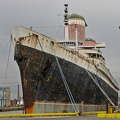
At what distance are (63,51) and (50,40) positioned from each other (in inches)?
65.8

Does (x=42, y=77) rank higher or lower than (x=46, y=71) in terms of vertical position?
lower

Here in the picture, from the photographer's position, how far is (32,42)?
966 inches

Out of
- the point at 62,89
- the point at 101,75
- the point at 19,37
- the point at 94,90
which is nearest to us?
the point at 19,37

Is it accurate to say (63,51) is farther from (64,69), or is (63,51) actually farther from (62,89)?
(62,89)

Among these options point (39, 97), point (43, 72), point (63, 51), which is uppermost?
point (63, 51)

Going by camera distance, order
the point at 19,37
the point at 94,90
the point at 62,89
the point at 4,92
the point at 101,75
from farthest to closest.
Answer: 1. the point at 4,92
2. the point at 101,75
3. the point at 94,90
4. the point at 62,89
5. the point at 19,37

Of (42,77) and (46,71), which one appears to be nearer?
(42,77)

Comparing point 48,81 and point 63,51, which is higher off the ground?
point 63,51

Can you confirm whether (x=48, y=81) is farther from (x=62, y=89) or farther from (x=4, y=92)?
(x=4, y=92)

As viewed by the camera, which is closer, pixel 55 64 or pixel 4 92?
pixel 55 64

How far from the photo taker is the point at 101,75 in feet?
111

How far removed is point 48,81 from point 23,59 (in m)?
2.79

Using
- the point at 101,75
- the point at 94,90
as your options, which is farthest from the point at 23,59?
the point at 101,75

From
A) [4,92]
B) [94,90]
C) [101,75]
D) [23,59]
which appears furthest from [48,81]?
[4,92]
